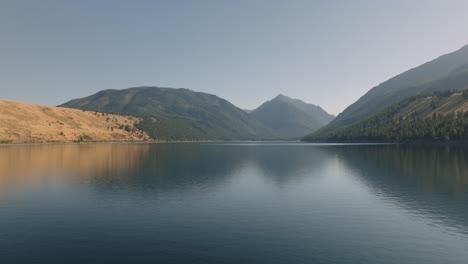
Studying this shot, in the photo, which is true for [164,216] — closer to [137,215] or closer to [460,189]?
[137,215]

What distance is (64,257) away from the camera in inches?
1033

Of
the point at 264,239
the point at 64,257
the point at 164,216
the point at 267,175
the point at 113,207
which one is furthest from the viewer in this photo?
the point at 267,175

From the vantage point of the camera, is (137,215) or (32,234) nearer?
(32,234)

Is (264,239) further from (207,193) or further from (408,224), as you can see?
(207,193)

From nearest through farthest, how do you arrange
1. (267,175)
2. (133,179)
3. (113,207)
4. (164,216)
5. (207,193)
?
(164,216)
(113,207)
(207,193)
(133,179)
(267,175)

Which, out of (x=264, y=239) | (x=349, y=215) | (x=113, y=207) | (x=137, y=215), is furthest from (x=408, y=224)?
(x=113, y=207)

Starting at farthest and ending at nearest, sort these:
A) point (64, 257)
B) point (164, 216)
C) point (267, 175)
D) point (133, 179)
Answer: point (267, 175)
point (133, 179)
point (164, 216)
point (64, 257)

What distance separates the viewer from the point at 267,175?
82.6m

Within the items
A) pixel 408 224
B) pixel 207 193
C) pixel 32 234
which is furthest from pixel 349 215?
pixel 32 234

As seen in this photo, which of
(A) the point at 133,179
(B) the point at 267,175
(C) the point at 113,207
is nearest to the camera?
(C) the point at 113,207

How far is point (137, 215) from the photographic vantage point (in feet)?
132

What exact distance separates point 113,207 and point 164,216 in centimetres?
1040

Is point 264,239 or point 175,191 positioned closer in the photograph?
point 264,239

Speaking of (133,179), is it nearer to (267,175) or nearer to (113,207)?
(113,207)
